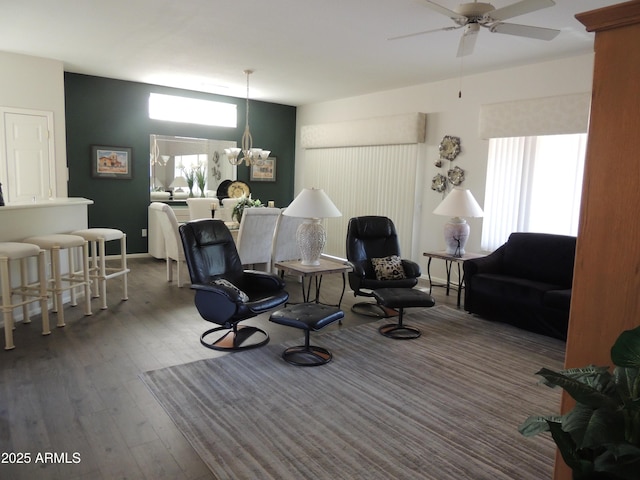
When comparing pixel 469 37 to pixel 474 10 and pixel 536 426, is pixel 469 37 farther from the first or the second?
pixel 536 426

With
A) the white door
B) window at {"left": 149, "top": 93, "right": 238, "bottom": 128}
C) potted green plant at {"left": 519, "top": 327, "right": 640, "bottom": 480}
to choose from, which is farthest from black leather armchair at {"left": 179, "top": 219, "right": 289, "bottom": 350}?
window at {"left": 149, "top": 93, "right": 238, "bottom": 128}

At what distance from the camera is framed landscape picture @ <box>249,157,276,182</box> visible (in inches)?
337

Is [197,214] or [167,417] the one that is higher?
[197,214]

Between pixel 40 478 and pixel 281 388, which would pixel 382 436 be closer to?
pixel 281 388

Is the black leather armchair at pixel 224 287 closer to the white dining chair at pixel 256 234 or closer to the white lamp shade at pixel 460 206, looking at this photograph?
the white dining chair at pixel 256 234

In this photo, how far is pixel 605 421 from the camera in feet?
3.79

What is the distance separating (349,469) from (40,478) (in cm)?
141

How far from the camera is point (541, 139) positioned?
5.37m

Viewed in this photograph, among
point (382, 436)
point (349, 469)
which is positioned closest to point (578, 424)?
point (349, 469)

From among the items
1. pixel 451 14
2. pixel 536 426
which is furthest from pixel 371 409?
pixel 451 14

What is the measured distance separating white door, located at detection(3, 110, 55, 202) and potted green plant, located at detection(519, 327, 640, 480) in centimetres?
615

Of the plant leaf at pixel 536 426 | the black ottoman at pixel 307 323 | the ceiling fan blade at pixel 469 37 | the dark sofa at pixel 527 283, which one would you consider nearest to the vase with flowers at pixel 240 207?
the black ottoman at pixel 307 323

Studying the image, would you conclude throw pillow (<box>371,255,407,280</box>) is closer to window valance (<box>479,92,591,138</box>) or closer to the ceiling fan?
window valance (<box>479,92,591,138</box>)

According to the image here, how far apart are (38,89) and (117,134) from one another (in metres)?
1.39
